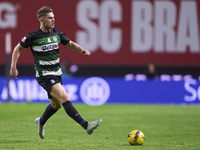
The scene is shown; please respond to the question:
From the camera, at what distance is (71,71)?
65.9 feet

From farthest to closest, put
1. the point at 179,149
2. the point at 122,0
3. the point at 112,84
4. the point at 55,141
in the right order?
the point at 122,0 → the point at 112,84 → the point at 55,141 → the point at 179,149

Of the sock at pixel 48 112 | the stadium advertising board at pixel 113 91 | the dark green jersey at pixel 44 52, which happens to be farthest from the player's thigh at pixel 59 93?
the stadium advertising board at pixel 113 91

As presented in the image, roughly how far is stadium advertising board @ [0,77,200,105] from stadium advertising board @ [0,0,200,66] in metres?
1.84

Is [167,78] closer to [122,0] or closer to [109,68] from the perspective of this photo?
[109,68]

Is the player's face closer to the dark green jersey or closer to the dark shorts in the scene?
the dark green jersey

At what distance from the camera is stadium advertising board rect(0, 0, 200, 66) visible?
1986 centimetres

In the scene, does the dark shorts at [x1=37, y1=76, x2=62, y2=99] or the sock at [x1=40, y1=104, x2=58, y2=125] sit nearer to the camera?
the dark shorts at [x1=37, y1=76, x2=62, y2=99]

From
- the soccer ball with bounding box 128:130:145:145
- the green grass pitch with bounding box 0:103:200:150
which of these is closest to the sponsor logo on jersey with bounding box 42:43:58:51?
the green grass pitch with bounding box 0:103:200:150

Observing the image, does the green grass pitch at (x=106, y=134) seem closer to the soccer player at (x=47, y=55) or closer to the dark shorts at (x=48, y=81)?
the soccer player at (x=47, y=55)

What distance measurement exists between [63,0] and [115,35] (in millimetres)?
2682

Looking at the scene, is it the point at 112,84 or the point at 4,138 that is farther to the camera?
the point at 112,84

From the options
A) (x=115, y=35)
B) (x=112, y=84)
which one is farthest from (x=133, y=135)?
(x=115, y=35)

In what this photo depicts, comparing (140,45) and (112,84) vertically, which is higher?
(140,45)

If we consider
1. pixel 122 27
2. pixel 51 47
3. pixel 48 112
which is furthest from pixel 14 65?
pixel 122 27
